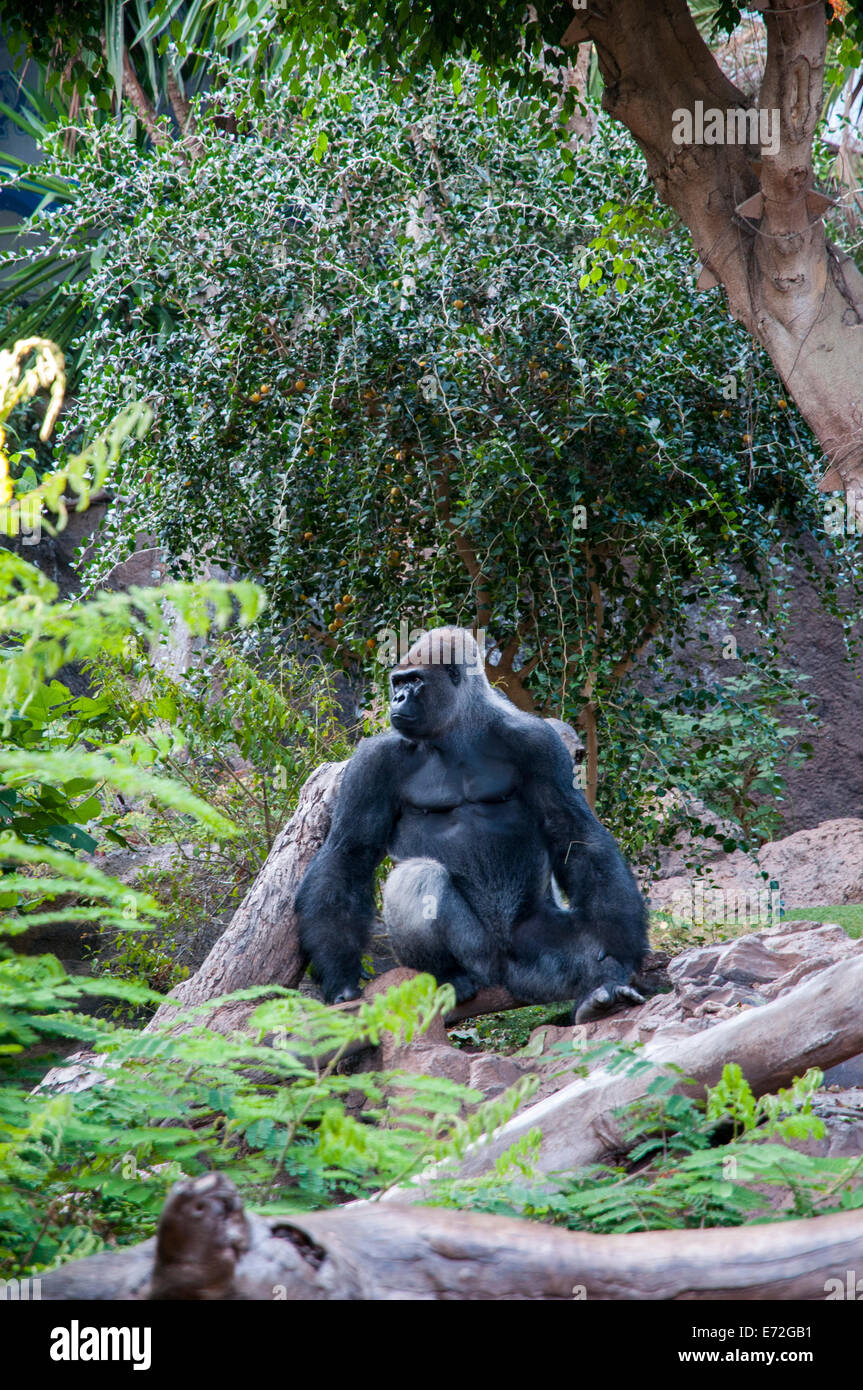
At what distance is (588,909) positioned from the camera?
392cm

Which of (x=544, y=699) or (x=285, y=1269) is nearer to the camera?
(x=285, y=1269)

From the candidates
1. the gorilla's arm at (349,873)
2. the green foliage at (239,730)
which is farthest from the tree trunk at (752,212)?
the green foliage at (239,730)

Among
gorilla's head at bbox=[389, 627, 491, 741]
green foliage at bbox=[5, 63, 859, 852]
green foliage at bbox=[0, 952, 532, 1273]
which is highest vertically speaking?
green foliage at bbox=[5, 63, 859, 852]

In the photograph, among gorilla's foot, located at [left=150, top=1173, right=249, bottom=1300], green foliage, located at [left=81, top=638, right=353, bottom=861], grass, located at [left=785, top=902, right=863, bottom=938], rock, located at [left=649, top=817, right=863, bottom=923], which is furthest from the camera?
rock, located at [left=649, top=817, right=863, bottom=923]

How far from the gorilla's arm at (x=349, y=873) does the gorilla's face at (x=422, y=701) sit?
0.59ft

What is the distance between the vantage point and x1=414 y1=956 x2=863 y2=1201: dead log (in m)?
2.56

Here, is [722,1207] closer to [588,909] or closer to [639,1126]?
[639,1126]

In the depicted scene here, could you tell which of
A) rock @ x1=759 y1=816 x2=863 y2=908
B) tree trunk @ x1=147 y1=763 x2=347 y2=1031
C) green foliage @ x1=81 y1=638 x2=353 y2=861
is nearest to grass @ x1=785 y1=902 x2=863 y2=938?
rock @ x1=759 y1=816 x2=863 y2=908

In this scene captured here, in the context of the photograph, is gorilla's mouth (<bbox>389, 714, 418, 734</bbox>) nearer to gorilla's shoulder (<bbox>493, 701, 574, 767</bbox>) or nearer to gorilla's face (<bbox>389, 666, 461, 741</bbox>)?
gorilla's face (<bbox>389, 666, 461, 741</bbox>)

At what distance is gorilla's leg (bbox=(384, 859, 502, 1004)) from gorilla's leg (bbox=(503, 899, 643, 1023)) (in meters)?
0.09

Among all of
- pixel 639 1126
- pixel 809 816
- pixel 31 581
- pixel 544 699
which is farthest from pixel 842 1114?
pixel 809 816

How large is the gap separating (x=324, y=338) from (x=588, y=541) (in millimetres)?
1615

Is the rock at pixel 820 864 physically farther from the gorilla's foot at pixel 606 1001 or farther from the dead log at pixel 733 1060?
the dead log at pixel 733 1060

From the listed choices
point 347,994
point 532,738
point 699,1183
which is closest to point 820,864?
point 532,738
